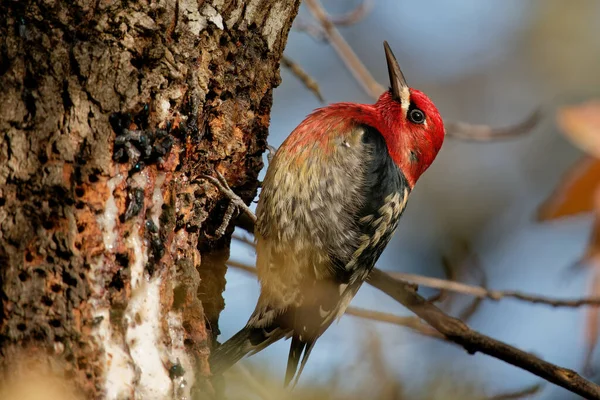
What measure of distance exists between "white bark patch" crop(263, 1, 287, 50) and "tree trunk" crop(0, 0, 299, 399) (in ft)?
1.06

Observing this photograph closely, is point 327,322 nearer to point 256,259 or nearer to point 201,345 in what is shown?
point 256,259

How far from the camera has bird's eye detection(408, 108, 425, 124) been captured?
434 centimetres

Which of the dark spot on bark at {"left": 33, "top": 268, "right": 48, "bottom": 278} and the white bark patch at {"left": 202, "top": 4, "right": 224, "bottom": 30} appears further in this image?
the white bark patch at {"left": 202, "top": 4, "right": 224, "bottom": 30}

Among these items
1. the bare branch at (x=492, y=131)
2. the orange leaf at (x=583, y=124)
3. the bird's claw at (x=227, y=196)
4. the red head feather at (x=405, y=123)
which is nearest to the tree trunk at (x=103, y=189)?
the bird's claw at (x=227, y=196)

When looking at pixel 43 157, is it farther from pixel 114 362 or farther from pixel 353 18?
pixel 353 18

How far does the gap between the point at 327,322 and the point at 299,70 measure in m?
1.39

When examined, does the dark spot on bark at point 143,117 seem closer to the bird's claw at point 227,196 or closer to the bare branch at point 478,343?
the bird's claw at point 227,196

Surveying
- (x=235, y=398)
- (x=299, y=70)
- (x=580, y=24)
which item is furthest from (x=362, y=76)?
(x=580, y=24)

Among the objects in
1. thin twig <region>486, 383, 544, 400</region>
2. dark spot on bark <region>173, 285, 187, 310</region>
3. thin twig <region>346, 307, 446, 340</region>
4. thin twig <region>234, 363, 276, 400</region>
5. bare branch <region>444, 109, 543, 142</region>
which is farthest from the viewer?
bare branch <region>444, 109, 543, 142</region>

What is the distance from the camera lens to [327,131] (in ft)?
12.7

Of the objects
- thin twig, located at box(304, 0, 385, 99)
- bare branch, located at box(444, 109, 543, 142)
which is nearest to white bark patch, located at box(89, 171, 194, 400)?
thin twig, located at box(304, 0, 385, 99)

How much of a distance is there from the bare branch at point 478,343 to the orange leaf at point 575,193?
122cm

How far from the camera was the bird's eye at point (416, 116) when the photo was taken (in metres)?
4.34

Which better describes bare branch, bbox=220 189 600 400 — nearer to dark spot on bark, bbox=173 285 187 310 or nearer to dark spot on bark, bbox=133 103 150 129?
dark spot on bark, bbox=173 285 187 310
